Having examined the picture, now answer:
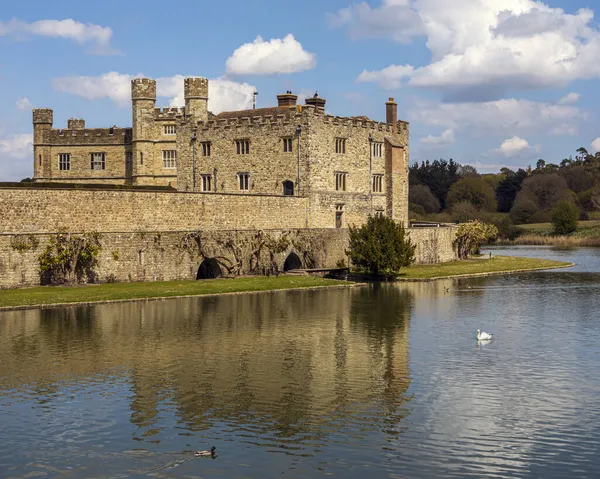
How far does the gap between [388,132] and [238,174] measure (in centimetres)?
1380

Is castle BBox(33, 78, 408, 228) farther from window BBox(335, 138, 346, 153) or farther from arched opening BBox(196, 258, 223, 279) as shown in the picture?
arched opening BBox(196, 258, 223, 279)

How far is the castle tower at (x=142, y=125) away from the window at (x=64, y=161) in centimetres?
647

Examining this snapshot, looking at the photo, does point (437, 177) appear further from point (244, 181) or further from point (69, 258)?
point (69, 258)

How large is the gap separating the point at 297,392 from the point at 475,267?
45.9m

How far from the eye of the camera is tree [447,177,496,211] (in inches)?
6289

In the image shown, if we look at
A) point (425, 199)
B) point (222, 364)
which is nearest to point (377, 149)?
A: point (222, 364)

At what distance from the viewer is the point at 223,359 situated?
32.7 meters

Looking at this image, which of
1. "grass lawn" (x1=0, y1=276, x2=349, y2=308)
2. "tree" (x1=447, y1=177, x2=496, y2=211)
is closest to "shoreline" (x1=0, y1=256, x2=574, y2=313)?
"grass lawn" (x1=0, y1=276, x2=349, y2=308)

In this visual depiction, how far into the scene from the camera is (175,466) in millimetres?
21094

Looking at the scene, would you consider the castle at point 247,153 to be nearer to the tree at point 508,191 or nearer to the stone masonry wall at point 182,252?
the stone masonry wall at point 182,252

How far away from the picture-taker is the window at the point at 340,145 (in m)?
69.0

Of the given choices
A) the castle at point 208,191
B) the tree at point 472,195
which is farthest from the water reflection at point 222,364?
the tree at point 472,195

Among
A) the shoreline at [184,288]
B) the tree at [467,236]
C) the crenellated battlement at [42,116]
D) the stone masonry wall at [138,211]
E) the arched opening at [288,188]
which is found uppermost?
the crenellated battlement at [42,116]

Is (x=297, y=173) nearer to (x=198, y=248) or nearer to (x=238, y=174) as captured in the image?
(x=238, y=174)
